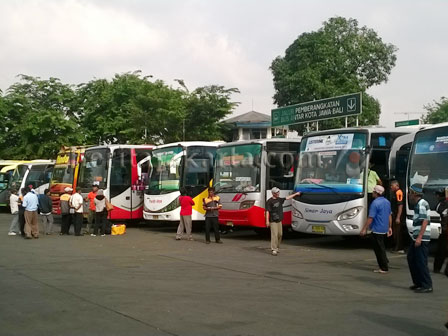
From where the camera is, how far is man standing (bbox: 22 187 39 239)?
62.8 ft

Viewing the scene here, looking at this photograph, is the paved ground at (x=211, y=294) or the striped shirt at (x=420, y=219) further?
the striped shirt at (x=420, y=219)

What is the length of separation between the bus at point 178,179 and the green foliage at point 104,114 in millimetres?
12888

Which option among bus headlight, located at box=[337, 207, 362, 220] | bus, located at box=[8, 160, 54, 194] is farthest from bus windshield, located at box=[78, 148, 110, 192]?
bus headlight, located at box=[337, 207, 362, 220]

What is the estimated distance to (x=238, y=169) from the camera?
727 inches

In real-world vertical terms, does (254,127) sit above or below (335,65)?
below

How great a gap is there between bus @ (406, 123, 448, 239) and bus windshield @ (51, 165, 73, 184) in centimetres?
1477

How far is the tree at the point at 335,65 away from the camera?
42250mm

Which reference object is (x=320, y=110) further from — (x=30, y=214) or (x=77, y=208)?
(x=30, y=214)

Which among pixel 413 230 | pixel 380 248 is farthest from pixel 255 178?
pixel 413 230

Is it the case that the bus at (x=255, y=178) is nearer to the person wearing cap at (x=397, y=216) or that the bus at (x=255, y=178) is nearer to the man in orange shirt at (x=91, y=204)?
the person wearing cap at (x=397, y=216)

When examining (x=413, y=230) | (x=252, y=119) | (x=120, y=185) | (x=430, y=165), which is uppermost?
(x=252, y=119)

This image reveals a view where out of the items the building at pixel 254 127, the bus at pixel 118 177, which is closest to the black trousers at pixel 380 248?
the bus at pixel 118 177

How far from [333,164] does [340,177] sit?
0.45 m

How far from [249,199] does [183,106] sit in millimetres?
17789
